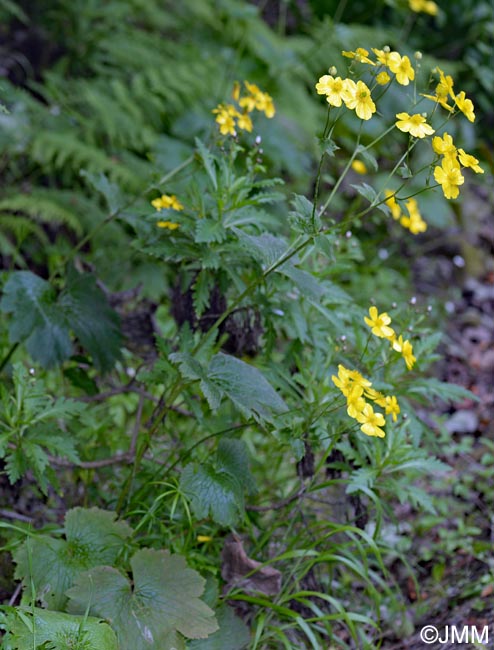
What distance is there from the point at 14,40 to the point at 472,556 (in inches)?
135

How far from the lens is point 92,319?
1961 mm

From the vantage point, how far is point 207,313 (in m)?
1.92

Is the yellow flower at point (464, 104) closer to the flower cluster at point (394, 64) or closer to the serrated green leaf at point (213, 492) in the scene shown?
the flower cluster at point (394, 64)

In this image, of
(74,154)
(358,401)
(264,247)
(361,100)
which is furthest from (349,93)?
(74,154)

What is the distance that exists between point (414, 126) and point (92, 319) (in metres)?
0.96

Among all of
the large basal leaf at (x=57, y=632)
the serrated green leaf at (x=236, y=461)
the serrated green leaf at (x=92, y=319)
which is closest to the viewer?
the large basal leaf at (x=57, y=632)

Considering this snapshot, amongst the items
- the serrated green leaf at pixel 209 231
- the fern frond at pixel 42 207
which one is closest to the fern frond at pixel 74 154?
the fern frond at pixel 42 207

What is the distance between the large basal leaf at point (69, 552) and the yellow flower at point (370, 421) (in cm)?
59

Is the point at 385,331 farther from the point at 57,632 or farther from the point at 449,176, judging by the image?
the point at 57,632

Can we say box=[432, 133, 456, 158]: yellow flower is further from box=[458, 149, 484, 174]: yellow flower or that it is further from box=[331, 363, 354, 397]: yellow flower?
box=[331, 363, 354, 397]: yellow flower

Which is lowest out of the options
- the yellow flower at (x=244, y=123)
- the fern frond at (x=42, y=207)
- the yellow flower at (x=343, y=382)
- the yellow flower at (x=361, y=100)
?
the fern frond at (x=42, y=207)

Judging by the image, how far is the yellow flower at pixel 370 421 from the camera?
4.68 ft

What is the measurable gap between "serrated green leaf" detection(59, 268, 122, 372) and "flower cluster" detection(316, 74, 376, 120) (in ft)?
2.86

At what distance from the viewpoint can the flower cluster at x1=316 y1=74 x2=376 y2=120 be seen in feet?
4.56
